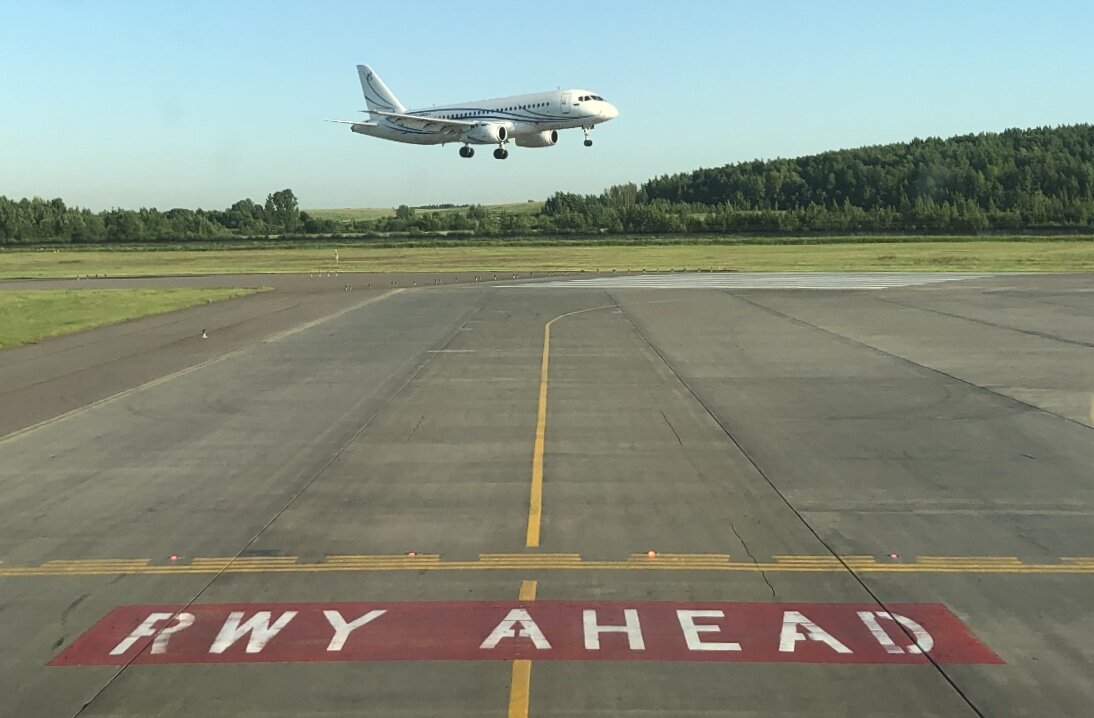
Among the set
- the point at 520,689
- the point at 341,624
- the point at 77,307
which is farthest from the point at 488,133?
the point at 520,689

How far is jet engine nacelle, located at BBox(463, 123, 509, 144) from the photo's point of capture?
214ft

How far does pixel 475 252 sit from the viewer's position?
9906 centimetres

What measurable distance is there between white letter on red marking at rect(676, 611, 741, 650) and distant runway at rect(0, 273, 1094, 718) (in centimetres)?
4

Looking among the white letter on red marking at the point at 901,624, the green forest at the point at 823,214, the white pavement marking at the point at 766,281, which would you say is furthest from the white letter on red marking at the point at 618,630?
the green forest at the point at 823,214

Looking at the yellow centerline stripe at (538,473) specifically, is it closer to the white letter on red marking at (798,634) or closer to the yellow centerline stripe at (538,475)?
the yellow centerline stripe at (538,475)

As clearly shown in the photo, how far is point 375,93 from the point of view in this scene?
91.1m

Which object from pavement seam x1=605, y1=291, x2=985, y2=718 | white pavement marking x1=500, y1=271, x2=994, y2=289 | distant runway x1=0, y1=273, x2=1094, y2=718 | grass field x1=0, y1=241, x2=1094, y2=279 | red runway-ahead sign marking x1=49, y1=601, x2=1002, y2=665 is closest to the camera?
pavement seam x1=605, y1=291, x2=985, y2=718

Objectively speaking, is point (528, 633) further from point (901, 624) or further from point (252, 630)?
point (901, 624)

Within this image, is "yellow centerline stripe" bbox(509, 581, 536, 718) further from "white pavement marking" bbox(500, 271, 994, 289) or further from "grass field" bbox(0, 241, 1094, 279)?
"grass field" bbox(0, 241, 1094, 279)

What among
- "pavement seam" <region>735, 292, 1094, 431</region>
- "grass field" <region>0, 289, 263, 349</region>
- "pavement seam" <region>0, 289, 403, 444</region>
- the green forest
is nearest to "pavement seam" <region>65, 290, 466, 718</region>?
"pavement seam" <region>0, 289, 403, 444</region>

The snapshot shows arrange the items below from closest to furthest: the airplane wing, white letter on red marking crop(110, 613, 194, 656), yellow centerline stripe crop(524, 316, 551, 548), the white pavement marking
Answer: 1. white letter on red marking crop(110, 613, 194, 656)
2. yellow centerline stripe crop(524, 316, 551, 548)
3. the white pavement marking
4. the airplane wing

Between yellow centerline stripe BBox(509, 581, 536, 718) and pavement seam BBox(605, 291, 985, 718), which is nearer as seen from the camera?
yellow centerline stripe BBox(509, 581, 536, 718)

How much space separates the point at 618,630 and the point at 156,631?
4.05m

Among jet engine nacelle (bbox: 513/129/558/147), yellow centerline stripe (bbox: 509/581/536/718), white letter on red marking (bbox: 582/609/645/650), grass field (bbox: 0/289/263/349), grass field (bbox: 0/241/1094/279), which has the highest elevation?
jet engine nacelle (bbox: 513/129/558/147)
